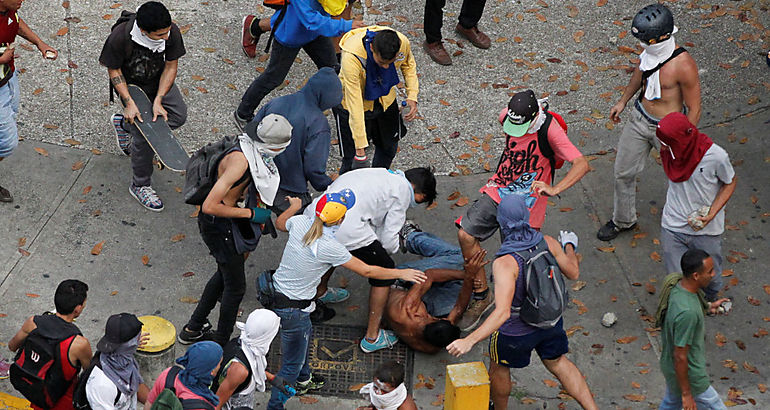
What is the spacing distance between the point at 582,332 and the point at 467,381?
6.62ft

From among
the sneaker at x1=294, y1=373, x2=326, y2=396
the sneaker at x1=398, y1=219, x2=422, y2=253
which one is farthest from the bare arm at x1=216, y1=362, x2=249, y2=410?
the sneaker at x1=398, y1=219, x2=422, y2=253

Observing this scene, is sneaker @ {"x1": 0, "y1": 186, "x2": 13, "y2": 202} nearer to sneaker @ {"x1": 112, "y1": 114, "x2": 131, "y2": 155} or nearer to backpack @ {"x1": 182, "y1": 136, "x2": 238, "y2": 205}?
sneaker @ {"x1": 112, "y1": 114, "x2": 131, "y2": 155}

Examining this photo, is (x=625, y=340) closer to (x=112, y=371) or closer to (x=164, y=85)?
(x=112, y=371)

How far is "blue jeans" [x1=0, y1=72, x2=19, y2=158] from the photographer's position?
7.57 meters

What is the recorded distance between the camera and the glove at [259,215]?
648cm

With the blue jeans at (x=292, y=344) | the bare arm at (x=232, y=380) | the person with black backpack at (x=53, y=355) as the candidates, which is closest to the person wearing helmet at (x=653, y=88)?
the blue jeans at (x=292, y=344)

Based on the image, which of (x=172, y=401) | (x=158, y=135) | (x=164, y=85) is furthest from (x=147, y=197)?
(x=172, y=401)

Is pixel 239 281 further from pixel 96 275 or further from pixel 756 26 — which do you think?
pixel 756 26

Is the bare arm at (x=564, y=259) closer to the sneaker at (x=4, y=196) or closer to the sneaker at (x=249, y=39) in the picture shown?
the sneaker at (x=4, y=196)

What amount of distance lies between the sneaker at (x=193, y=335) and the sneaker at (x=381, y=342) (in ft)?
3.68

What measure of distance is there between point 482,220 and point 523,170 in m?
0.50

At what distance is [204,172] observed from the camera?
6.42m

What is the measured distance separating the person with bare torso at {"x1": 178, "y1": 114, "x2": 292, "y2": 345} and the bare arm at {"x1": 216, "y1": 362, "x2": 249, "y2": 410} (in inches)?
45.1

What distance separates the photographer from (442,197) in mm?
8664
